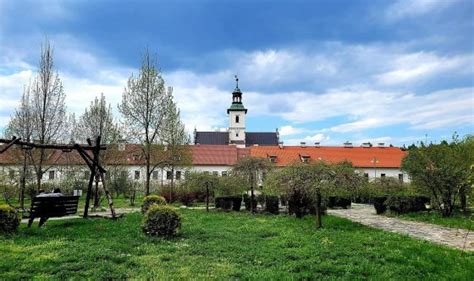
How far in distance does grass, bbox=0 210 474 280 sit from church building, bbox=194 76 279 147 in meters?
72.3

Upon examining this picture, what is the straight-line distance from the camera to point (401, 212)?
66.2 feet

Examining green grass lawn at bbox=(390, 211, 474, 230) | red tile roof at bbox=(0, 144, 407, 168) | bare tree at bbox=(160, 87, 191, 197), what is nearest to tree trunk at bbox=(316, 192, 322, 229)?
green grass lawn at bbox=(390, 211, 474, 230)

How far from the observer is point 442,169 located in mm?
17672

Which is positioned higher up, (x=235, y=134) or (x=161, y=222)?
(x=235, y=134)

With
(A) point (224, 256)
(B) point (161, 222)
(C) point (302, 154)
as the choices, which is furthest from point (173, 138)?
(C) point (302, 154)

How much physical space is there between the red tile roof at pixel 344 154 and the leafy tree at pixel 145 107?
33228 millimetres

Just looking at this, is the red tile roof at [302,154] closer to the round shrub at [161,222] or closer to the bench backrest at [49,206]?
the bench backrest at [49,206]

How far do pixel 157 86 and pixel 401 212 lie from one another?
16.5 m

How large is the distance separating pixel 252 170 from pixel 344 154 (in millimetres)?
42573

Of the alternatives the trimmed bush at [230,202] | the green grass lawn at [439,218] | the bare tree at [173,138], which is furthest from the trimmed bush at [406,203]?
the bare tree at [173,138]

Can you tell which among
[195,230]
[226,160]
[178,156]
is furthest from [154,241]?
[226,160]

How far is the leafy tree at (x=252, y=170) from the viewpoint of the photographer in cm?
2159

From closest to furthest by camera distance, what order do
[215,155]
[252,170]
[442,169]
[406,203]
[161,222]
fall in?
[161,222] → [442,169] → [406,203] → [252,170] → [215,155]

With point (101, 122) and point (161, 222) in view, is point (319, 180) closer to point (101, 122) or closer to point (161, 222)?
point (161, 222)
